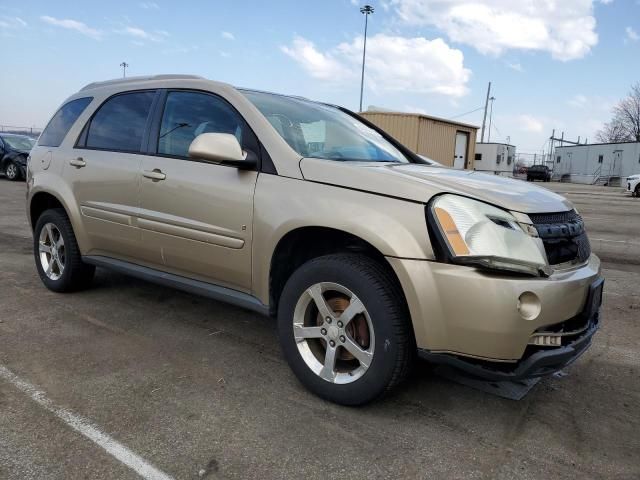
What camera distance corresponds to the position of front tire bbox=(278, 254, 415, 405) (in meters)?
2.47

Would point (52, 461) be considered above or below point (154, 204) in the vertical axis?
below

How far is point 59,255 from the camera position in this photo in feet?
15.0

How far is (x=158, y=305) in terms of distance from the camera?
14.5 feet

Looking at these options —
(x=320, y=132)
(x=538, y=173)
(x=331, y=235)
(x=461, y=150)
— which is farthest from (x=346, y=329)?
(x=538, y=173)

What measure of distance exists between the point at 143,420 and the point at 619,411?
8.21ft

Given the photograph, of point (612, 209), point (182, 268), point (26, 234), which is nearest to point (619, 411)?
point (182, 268)

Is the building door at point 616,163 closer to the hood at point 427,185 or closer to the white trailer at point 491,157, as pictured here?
the white trailer at point 491,157

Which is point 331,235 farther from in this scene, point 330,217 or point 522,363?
point 522,363

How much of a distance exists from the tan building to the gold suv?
17632 mm

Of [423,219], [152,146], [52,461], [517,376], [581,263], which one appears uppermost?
[152,146]

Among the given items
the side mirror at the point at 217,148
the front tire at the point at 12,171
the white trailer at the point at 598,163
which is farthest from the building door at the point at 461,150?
the side mirror at the point at 217,148

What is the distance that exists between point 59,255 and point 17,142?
16485mm

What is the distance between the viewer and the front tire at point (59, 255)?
4367mm

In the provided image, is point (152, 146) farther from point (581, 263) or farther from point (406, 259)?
point (581, 263)
